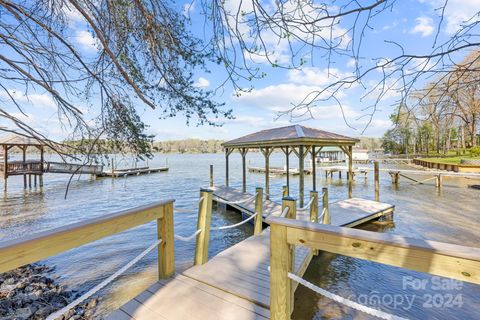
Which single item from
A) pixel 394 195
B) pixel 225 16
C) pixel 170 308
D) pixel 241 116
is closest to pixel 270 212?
pixel 241 116

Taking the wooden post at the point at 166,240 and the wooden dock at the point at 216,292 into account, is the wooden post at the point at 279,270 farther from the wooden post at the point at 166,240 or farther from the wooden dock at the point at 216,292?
the wooden post at the point at 166,240

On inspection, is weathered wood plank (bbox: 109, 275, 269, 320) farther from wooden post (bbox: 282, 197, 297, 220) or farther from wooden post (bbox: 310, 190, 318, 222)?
wooden post (bbox: 310, 190, 318, 222)

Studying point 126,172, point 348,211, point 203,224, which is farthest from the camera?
point 126,172

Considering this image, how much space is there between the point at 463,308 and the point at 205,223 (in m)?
4.34

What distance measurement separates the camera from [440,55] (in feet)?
5.26

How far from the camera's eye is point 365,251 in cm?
130

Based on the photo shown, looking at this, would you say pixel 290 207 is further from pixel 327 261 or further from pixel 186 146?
pixel 186 146

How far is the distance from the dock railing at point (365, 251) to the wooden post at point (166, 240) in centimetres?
130

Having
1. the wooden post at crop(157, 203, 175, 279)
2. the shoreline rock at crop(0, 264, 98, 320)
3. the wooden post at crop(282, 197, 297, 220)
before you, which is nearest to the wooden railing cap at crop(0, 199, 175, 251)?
the wooden post at crop(157, 203, 175, 279)

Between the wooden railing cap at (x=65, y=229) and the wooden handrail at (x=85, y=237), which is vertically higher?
the wooden railing cap at (x=65, y=229)

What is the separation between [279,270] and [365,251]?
63cm

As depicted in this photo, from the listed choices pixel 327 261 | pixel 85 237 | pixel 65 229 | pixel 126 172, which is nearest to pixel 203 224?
pixel 85 237

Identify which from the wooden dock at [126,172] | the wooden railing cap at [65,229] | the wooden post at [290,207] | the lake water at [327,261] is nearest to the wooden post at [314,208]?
the lake water at [327,261]

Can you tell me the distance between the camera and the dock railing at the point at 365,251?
1.08m
